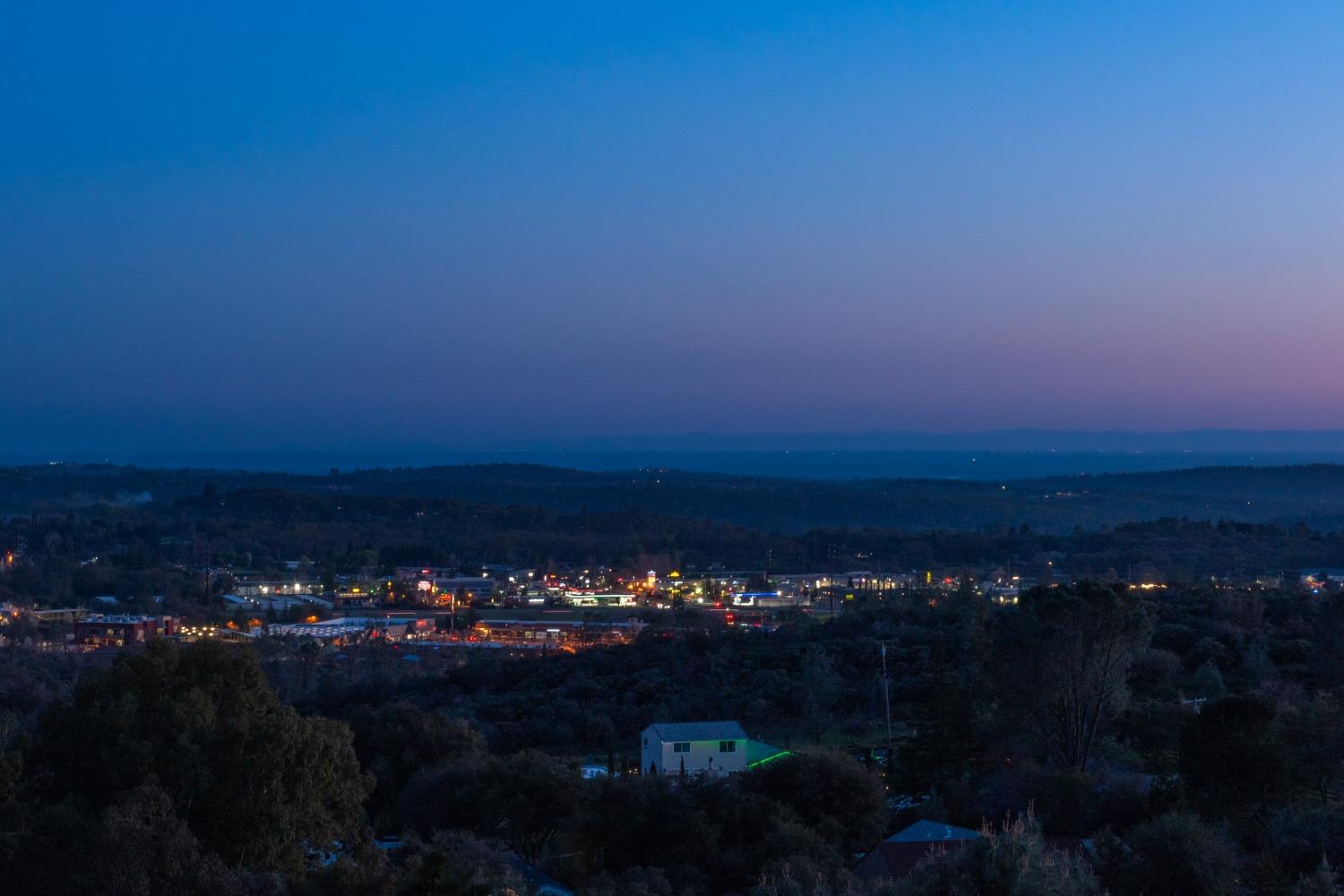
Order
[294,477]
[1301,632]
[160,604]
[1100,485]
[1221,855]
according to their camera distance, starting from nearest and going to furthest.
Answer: [1221,855] → [1301,632] → [160,604] → [1100,485] → [294,477]

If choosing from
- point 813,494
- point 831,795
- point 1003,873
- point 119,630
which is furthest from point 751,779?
point 813,494

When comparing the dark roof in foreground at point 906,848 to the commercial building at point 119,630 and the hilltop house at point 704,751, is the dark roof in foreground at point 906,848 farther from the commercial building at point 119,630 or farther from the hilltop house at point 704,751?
the commercial building at point 119,630

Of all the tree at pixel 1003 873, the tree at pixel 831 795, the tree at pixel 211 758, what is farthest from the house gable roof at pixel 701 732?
the tree at pixel 1003 873

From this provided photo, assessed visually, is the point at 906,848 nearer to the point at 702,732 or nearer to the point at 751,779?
the point at 751,779

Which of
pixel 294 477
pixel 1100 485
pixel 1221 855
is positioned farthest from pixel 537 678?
pixel 294 477

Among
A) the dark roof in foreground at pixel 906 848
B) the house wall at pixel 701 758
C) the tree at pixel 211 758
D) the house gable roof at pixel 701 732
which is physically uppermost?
the tree at pixel 211 758

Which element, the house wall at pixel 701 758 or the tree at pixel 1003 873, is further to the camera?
the house wall at pixel 701 758

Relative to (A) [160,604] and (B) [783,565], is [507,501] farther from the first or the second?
(A) [160,604]
